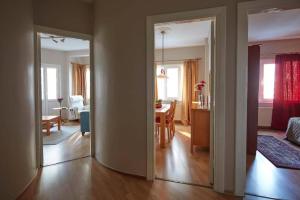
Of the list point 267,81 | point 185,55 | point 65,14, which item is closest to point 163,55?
point 185,55

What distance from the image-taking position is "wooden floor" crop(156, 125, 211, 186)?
281 centimetres

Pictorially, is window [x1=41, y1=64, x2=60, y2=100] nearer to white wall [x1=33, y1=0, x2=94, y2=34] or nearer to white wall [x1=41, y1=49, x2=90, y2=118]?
white wall [x1=41, y1=49, x2=90, y2=118]

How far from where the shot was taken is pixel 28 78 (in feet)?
8.73

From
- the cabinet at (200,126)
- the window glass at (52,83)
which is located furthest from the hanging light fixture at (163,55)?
the window glass at (52,83)

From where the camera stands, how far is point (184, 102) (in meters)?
6.79

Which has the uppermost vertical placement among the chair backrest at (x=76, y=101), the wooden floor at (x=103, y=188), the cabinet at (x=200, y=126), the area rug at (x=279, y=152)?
the chair backrest at (x=76, y=101)

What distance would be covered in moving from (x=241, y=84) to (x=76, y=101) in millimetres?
6220

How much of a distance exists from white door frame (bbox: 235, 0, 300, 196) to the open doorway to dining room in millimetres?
321

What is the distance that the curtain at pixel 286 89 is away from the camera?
563 centimetres

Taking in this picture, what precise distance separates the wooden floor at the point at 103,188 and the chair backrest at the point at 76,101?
4.39 m

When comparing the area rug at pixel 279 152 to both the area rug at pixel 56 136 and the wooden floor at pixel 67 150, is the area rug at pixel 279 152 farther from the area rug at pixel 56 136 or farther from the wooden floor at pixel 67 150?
the area rug at pixel 56 136

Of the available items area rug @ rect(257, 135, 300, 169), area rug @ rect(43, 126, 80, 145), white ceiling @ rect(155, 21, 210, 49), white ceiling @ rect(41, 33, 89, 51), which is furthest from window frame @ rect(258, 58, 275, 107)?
area rug @ rect(43, 126, 80, 145)

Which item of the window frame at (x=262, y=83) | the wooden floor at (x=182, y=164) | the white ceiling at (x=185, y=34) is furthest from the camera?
the window frame at (x=262, y=83)

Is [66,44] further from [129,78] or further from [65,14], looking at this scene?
[129,78]
